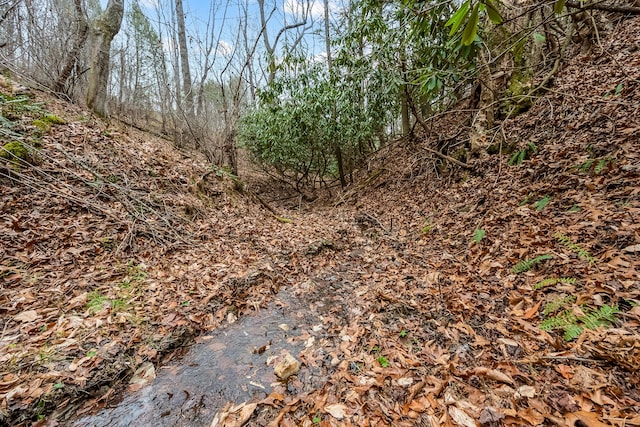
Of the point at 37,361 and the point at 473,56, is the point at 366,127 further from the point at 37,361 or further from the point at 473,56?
the point at 37,361

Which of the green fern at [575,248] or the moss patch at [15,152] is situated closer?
the green fern at [575,248]

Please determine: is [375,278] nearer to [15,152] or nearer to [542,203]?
[542,203]

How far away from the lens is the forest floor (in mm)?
1934

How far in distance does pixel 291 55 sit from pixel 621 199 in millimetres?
6421

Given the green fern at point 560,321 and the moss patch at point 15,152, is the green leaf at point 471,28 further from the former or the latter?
the moss patch at point 15,152

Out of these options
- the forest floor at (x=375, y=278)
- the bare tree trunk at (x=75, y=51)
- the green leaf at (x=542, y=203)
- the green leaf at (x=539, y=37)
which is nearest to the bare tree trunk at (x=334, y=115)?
the forest floor at (x=375, y=278)

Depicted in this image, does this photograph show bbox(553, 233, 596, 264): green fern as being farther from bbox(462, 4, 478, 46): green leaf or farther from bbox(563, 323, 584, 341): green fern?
bbox(462, 4, 478, 46): green leaf

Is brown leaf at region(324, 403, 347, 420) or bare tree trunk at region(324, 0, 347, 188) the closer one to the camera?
brown leaf at region(324, 403, 347, 420)

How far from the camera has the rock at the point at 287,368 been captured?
237cm

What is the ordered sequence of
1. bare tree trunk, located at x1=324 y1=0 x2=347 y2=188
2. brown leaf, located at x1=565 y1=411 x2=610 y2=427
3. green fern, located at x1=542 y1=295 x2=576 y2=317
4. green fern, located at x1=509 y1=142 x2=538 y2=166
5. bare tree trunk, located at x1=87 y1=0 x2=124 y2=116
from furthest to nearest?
bare tree trunk, located at x1=324 y1=0 x2=347 y2=188 → bare tree trunk, located at x1=87 y1=0 x2=124 y2=116 → green fern, located at x1=509 y1=142 x2=538 y2=166 → green fern, located at x1=542 y1=295 x2=576 y2=317 → brown leaf, located at x1=565 y1=411 x2=610 y2=427

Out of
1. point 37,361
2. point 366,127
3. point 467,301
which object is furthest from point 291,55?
point 37,361

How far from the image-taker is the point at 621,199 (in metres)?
2.79

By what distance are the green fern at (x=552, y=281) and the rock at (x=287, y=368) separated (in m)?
2.28

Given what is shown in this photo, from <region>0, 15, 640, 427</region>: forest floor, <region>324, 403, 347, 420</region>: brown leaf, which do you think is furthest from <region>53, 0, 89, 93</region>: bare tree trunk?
<region>324, 403, 347, 420</region>: brown leaf
